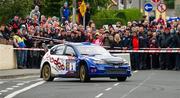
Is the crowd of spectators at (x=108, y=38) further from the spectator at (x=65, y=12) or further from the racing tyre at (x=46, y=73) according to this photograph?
the racing tyre at (x=46, y=73)

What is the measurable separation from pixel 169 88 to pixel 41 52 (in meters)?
15.8

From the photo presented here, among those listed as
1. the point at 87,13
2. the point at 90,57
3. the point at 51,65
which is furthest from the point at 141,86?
the point at 87,13

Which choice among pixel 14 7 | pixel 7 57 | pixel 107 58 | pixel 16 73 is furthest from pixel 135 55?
pixel 107 58

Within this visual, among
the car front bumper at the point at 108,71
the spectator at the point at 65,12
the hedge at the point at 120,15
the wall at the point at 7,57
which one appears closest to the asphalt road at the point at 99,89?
the car front bumper at the point at 108,71

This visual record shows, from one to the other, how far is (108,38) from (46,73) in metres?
9.37

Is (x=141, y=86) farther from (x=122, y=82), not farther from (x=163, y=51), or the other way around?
(x=163, y=51)

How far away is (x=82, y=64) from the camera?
2834cm

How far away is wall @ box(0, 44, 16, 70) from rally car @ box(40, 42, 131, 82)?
24.9 feet

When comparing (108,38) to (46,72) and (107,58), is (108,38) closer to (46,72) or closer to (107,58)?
(46,72)

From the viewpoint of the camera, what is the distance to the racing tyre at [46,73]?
1180 inches

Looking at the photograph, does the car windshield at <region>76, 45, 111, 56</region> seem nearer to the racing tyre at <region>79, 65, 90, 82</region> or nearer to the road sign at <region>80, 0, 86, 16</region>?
the racing tyre at <region>79, 65, 90, 82</region>

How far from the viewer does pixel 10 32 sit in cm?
3872

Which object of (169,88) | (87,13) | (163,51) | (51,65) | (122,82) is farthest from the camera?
(87,13)

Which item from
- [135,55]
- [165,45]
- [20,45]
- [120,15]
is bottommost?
[135,55]
